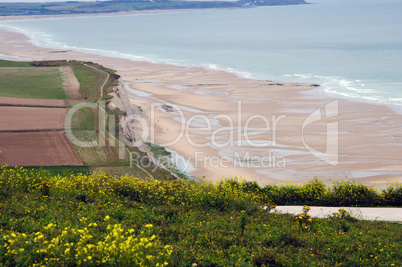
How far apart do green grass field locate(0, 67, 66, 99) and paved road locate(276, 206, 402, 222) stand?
31968 mm

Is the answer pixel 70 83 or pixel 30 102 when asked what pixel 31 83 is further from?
pixel 30 102

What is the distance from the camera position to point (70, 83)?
155 feet

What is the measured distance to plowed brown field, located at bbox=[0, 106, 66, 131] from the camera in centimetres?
3063

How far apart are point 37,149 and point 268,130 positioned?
57.0ft

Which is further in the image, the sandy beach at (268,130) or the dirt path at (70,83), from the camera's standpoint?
the dirt path at (70,83)

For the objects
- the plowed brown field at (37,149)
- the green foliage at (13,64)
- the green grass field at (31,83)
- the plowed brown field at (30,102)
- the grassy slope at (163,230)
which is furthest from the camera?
the green foliage at (13,64)

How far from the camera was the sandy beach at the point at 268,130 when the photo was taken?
25.6 meters

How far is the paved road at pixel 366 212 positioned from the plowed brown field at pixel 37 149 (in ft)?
48.3

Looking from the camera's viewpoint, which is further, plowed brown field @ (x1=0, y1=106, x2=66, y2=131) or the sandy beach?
plowed brown field @ (x1=0, y1=106, x2=66, y2=131)

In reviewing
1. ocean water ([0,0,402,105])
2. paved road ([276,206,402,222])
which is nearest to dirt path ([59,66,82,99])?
ocean water ([0,0,402,105])

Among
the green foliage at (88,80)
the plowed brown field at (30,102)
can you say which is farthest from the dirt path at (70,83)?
the plowed brown field at (30,102)

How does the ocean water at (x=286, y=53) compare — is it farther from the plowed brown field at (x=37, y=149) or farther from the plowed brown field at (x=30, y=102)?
the plowed brown field at (x=37, y=149)

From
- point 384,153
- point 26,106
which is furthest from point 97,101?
point 384,153

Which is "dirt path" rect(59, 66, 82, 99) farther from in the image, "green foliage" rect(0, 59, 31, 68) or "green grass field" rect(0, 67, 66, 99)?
"green foliage" rect(0, 59, 31, 68)
